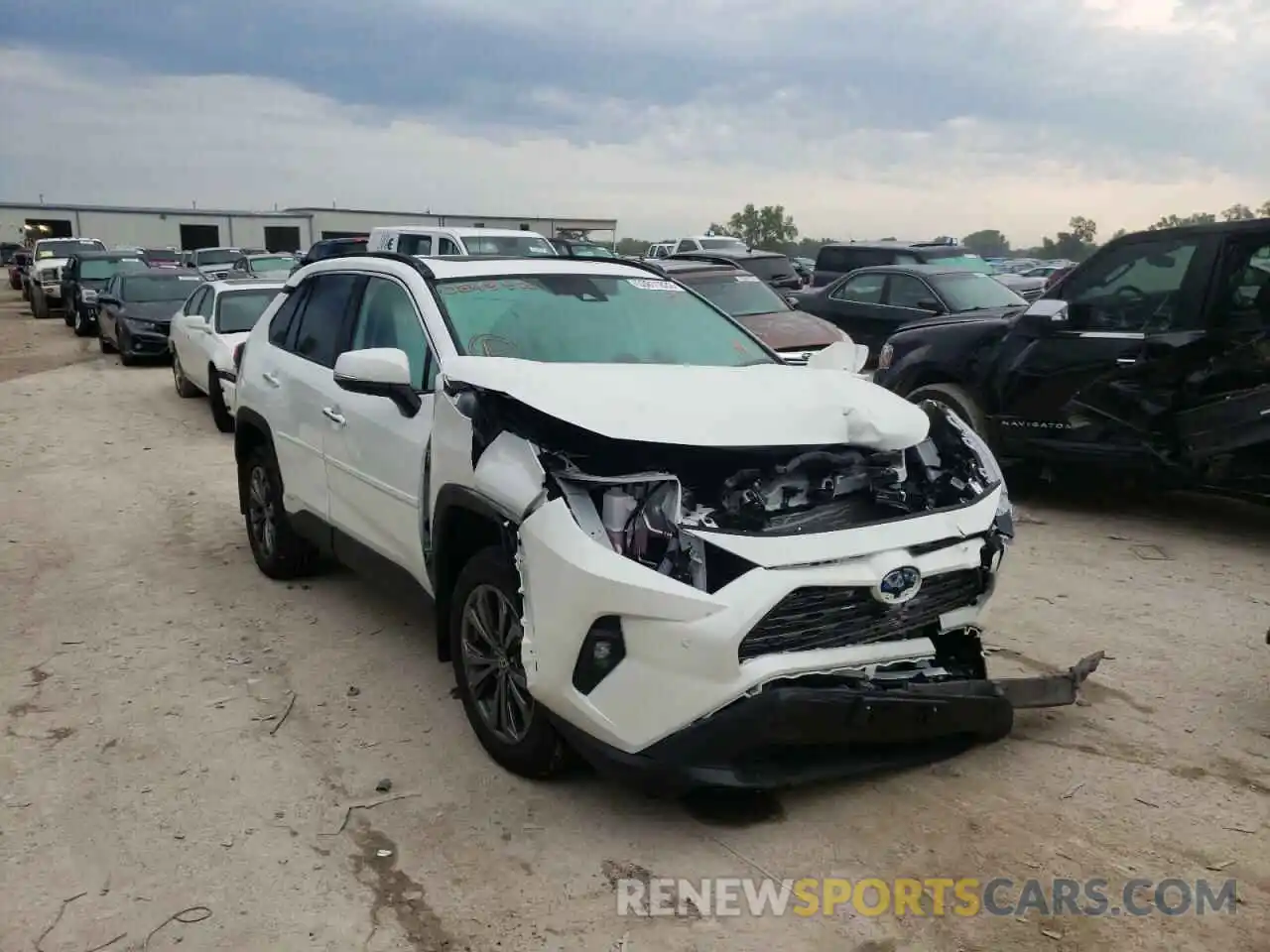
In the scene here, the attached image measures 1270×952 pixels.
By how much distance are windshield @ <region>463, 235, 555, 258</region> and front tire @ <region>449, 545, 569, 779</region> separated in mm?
11856

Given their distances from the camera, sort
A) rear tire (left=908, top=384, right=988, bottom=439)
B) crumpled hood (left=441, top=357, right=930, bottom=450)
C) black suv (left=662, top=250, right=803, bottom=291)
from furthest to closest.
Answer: black suv (left=662, top=250, right=803, bottom=291)
rear tire (left=908, top=384, right=988, bottom=439)
crumpled hood (left=441, top=357, right=930, bottom=450)

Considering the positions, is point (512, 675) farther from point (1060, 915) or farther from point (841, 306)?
point (841, 306)

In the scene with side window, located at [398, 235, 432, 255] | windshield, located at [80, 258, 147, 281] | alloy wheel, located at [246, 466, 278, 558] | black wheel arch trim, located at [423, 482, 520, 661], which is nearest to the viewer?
black wheel arch trim, located at [423, 482, 520, 661]

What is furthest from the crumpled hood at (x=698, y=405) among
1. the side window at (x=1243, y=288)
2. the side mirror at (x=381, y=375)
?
the side window at (x=1243, y=288)

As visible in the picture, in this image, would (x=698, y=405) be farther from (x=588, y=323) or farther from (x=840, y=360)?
(x=840, y=360)

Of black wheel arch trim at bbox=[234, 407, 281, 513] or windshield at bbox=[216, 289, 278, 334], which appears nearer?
black wheel arch trim at bbox=[234, 407, 281, 513]

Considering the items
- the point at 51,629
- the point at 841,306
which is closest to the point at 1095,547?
the point at 51,629

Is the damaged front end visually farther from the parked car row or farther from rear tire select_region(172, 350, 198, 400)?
rear tire select_region(172, 350, 198, 400)

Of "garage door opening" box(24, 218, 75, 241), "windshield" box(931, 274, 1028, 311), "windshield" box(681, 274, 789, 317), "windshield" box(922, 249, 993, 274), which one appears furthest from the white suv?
"garage door opening" box(24, 218, 75, 241)

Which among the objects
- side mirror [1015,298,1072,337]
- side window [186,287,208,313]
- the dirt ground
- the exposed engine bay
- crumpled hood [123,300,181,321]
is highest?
side mirror [1015,298,1072,337]

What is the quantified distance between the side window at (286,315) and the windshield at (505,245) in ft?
30.4

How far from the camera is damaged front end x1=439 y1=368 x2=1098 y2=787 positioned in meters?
3.20

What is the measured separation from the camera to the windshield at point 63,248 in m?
33.0

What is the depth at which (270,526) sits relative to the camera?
634 centimetres
